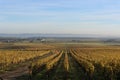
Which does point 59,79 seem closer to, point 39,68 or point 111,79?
point 111,79

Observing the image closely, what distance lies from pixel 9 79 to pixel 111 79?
10.8m

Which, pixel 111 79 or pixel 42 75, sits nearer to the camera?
pixel 111 79

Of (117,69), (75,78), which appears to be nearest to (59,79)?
(75,78)

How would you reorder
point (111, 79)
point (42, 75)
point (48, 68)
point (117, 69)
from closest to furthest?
point (111, 79), point (117, 69), point (42, 75), point (48, 68)

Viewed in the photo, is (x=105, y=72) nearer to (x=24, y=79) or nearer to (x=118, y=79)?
(x=118, y=79)

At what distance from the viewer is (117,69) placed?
3089 centimetres

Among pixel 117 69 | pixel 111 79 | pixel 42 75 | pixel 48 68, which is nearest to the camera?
pixel 111 79

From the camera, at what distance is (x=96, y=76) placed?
31.5 m

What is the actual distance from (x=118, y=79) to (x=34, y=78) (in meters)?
8.72

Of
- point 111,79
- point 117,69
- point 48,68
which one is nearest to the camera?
point 111,79

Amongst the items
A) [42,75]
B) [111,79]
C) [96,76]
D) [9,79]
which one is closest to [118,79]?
[111,79]

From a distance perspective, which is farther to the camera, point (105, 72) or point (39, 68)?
point (39, 68)

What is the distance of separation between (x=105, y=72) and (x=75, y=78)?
10.6 ft

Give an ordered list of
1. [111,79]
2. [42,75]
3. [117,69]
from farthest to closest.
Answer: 1. [42,75]
2. [117,69]
3. [111,79]
